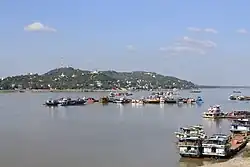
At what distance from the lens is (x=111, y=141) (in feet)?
107

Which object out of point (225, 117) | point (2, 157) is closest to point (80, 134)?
point (2, 157)

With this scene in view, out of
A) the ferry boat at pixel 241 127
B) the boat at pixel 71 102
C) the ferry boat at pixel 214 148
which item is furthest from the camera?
the boat at pixel 71 102

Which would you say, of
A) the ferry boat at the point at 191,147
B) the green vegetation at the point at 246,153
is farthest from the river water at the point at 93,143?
the green vegetation at the point at 246,153

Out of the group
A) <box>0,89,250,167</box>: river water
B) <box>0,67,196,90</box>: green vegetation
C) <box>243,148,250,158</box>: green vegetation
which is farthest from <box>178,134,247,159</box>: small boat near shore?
<box>0,67,196,90</box>: green vegetation

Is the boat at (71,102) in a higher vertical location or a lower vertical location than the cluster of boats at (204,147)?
higher

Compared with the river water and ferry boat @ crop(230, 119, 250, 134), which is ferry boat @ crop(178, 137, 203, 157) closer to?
the river water

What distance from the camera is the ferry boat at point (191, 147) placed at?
24875 mm

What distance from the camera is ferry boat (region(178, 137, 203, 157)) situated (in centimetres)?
2488

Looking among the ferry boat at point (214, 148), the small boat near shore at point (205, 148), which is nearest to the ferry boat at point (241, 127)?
the small boat near shore at point (205, 148)

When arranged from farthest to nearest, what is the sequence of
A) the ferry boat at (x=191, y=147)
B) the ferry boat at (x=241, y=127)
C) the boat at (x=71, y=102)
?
the boat at (x=71, y=102), the ferry boat at (x=241, y=127), the ferry boat at (x=191, y=147)

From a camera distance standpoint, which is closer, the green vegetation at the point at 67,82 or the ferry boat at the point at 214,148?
the ferry boat at the point at 214,148

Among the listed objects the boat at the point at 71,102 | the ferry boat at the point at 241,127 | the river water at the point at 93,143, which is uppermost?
the boat at the point at 71,102

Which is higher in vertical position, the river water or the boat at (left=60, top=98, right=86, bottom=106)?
the boat at (left=60, top=98, right=86, bottom=106)

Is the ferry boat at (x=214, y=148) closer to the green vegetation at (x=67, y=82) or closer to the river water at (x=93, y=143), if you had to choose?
the river water at (x=93, y=143)
